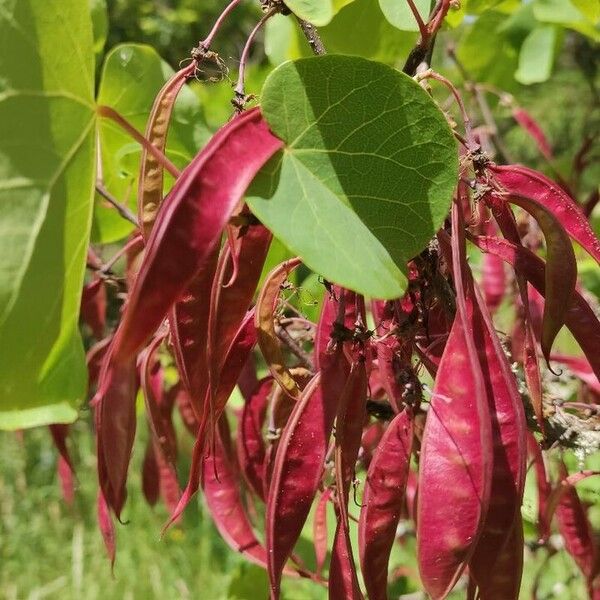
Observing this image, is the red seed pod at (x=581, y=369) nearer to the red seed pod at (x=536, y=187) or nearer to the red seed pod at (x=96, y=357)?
the red seed pod at (x=536, y=187)

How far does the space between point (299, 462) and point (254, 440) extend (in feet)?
1.04

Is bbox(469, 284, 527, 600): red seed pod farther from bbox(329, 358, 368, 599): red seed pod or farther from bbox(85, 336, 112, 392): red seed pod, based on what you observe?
bbox(85, 336, 112, 392): red seed pod

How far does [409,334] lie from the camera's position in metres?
0.58

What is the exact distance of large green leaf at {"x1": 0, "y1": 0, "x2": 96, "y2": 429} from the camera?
48 cm

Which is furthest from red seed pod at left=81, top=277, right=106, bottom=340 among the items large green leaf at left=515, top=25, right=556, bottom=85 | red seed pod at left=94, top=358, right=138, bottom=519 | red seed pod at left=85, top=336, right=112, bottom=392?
large green leaf at left=515, top=25, right=556, bottom=85

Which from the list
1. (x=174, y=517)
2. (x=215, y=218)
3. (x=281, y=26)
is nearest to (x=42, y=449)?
(x=281, y=26)

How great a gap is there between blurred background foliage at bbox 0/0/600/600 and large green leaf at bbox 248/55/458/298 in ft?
0.47

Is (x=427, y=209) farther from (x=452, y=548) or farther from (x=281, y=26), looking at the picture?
(x=281, y=26)

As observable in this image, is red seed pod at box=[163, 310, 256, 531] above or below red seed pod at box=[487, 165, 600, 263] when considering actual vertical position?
below

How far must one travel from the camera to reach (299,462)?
0.55 meters

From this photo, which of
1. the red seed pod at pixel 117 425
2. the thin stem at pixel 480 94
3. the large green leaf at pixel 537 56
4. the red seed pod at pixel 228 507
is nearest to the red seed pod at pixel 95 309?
the red seed pod at pixel 228 507

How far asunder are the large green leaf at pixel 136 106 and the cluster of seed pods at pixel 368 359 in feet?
1.17

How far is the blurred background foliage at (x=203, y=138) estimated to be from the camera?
3.10 ft

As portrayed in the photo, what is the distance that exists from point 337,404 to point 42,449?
3703 millimetres
